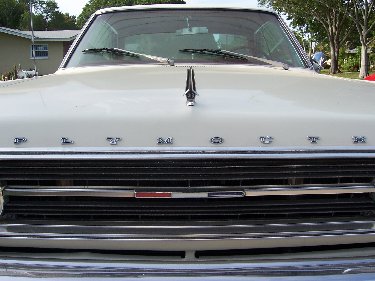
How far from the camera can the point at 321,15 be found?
32406 mm

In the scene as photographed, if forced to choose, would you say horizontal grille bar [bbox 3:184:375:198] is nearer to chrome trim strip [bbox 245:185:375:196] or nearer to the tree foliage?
chrome trim strip [bbox 245:185:375:196]

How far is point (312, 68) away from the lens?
11.5 feet

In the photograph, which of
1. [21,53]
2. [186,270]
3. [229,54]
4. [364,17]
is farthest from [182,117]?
[21,53]

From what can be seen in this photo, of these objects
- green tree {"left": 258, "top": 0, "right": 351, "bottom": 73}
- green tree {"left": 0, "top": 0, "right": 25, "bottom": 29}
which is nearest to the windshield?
green tree {"left": 258, "top": 0, "right": 351, "bottom": 73}

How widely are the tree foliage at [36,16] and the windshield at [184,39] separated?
65525mm

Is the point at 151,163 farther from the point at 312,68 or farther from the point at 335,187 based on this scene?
the point at 312,68

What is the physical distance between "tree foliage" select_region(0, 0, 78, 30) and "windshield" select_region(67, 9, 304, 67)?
215 feet

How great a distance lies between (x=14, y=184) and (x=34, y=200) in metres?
0.09

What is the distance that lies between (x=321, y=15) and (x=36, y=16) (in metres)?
54.7

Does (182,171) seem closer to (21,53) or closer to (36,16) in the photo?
(21,53)

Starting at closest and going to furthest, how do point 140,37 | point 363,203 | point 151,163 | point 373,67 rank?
point 151,163 → point 363,203 → point 140,37 → point 373,67

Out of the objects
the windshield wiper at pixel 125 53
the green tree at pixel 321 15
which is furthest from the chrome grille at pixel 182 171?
the green tree at pixel 321 15

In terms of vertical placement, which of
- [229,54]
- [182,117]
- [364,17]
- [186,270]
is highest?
[364,17]

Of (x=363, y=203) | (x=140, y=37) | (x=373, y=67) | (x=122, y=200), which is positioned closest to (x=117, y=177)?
(x=122, y=200)
